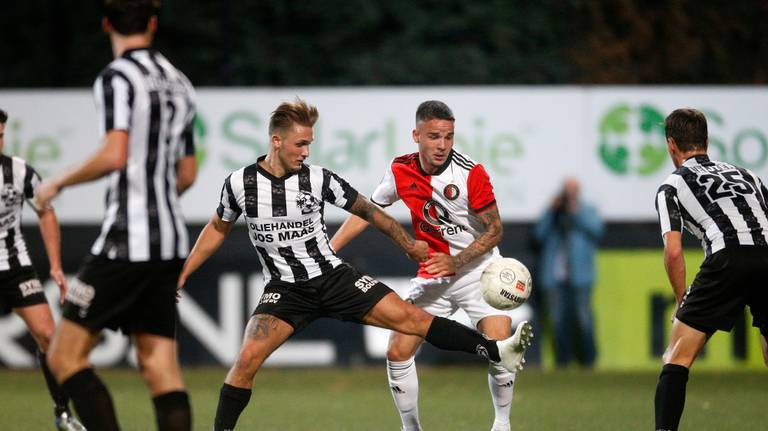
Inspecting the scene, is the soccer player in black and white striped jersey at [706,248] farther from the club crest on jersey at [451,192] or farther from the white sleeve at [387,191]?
the white sleeve at [387,191]

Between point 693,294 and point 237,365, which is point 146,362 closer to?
point 237,365

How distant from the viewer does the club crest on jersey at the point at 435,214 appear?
6.75 meters

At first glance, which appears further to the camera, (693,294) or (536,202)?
(536,202)

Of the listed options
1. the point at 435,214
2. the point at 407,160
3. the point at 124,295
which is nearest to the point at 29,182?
the point at 407,160

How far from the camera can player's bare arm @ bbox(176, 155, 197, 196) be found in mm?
4676

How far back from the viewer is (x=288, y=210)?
20.1 ft

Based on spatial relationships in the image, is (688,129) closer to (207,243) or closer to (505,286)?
(505,286)

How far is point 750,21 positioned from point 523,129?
4.82 metres

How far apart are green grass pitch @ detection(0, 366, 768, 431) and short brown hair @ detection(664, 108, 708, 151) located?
7.64ft

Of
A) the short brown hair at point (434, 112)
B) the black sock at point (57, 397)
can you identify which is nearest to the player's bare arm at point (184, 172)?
the short brown hair at point (434, 112)

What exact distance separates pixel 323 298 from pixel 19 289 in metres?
2.48

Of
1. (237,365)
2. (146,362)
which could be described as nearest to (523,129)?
(237,365)

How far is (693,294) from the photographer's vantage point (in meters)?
5.85

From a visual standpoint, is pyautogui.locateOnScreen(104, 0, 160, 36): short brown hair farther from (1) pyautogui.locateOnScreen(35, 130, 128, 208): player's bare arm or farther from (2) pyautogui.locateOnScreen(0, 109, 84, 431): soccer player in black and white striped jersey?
(2) pyautogui.locateOnScreen(0, 109, 84, 431): soccer player in black and white striped jersey
